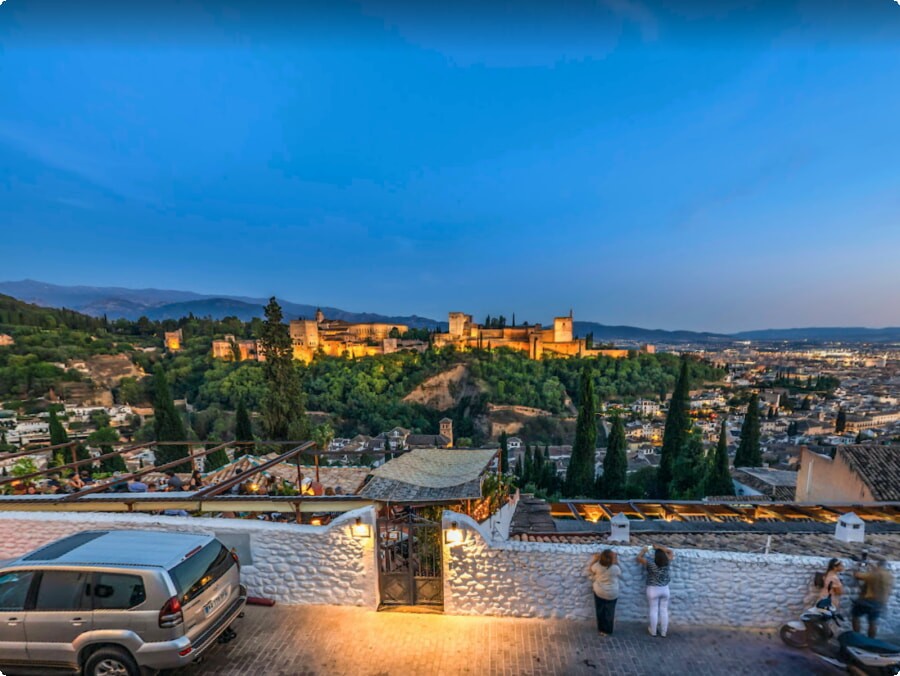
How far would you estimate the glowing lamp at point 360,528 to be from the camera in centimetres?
451

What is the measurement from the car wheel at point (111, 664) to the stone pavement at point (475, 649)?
0.57 metres

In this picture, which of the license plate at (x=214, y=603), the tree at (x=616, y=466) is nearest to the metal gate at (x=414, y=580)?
the license plate at (x=214, y=603)

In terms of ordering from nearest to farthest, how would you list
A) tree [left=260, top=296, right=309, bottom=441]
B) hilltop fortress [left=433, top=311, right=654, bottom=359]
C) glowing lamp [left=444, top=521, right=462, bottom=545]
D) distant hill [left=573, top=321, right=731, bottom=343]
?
glowing lamp [left=444, top=521, right=462, bottom=545] < tree [left=260, top=296, right=309, bottom=441] < hilltop fortress [left=433, top=311, right=654, bottom=359] < distant hill [left=573, top=321, right=731, bottom=343]

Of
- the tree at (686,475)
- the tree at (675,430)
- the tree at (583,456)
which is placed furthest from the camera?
the tree at (675,430)

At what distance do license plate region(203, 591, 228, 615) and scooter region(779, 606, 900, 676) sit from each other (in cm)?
568

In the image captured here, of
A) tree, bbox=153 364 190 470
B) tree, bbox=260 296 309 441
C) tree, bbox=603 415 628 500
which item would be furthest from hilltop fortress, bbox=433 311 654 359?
tree, bbox=260 296 309 441

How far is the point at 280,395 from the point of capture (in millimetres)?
16188

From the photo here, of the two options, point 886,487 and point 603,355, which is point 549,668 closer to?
point 886,487

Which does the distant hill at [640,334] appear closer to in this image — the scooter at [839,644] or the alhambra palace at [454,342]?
the alhambra palace at [454,342]

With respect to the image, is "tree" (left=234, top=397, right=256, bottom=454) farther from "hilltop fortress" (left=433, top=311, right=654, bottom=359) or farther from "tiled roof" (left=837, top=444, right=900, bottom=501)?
"hilltop fortress" (left=433, top=311, right=654, bottom=359)

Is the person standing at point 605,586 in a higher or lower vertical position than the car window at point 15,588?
lower

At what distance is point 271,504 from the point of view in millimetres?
5598

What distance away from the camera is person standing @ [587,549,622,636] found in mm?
4074

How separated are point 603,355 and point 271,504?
2773 inches
